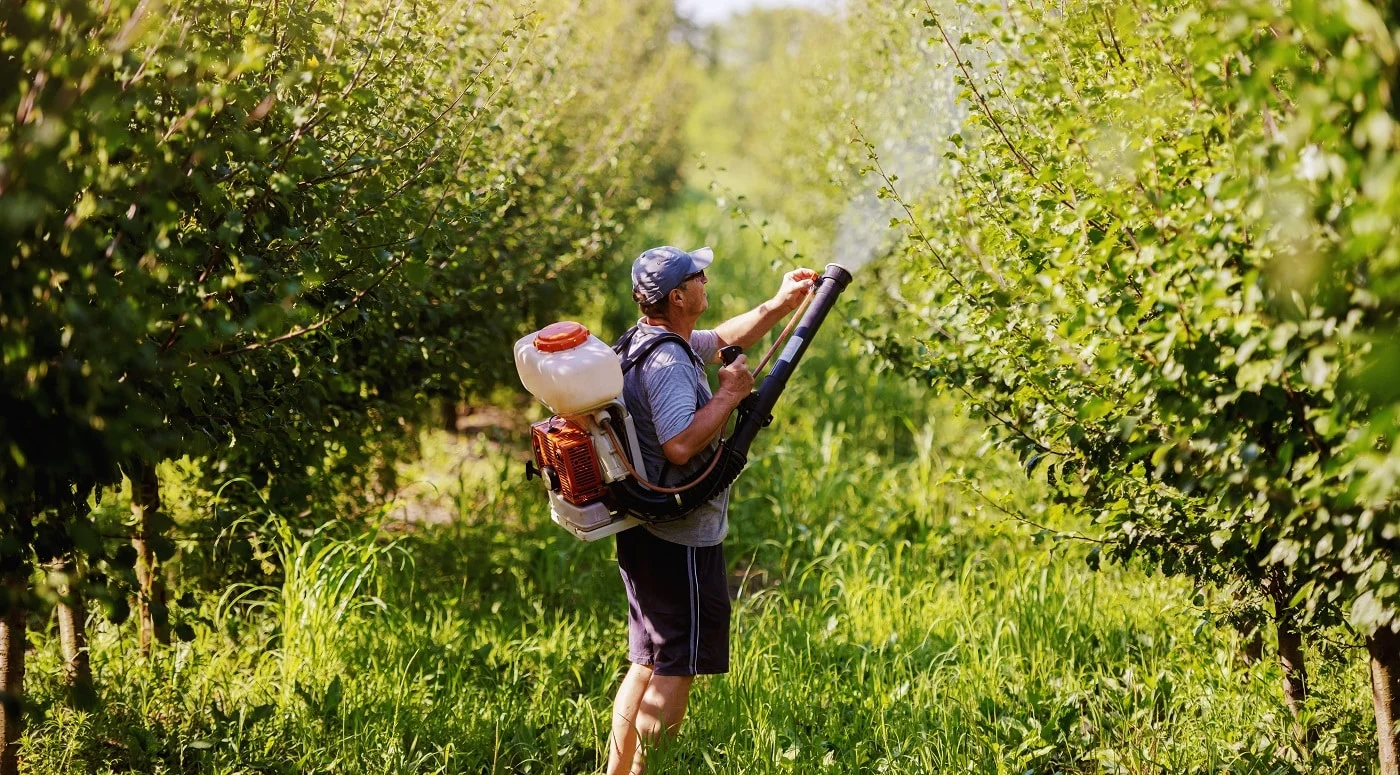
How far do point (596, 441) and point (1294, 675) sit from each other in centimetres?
215

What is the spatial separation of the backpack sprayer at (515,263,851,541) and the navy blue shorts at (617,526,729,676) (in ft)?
0.41

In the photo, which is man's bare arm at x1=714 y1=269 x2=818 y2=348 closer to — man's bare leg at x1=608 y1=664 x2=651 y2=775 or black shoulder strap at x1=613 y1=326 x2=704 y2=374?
black shoulder strap at x1=613 y1=326 x2=704 y2=374

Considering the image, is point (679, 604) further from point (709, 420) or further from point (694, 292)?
point (694, 292)

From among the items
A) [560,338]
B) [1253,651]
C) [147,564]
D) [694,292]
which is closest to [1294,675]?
[1253,651]

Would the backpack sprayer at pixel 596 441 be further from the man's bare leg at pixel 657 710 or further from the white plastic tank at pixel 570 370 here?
the man's bare leg at pixel 657 710

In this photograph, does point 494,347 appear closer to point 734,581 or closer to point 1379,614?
point 734,581

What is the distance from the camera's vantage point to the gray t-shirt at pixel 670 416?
328cm

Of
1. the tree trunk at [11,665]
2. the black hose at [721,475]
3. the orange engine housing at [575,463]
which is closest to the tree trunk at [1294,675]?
the black hose at [721,475]

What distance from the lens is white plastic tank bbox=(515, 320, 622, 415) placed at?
10.2ft

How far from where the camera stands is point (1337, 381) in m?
2.05

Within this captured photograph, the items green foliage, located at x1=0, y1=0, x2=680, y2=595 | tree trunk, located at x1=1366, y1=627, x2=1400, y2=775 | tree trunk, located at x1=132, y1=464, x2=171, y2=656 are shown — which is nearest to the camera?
green foliage, located at x1=0, y1=0, x2=680, y2=595

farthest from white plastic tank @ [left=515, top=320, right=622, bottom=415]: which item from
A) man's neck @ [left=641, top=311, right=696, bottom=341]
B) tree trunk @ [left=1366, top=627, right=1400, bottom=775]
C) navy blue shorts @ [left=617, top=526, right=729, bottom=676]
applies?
tree trunk @ [left=1366, top=627, right=1400, bottom=775]

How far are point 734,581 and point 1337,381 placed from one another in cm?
397

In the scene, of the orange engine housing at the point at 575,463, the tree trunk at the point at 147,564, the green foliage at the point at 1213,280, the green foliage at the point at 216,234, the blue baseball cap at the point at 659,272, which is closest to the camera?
the green foliage at the point at 1213,280
